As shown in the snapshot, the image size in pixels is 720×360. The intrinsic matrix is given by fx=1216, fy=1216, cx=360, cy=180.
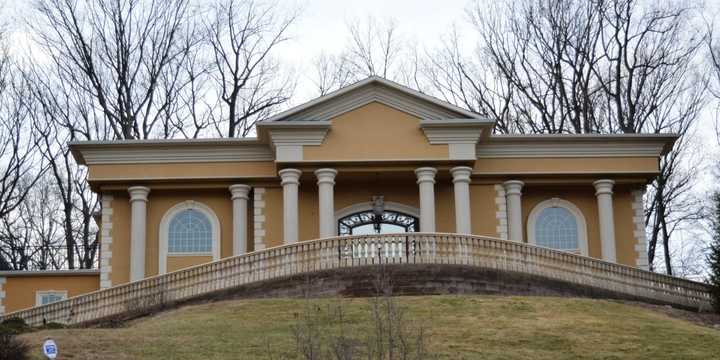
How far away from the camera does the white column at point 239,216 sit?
112 feet

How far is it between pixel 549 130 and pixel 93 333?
28.0 m

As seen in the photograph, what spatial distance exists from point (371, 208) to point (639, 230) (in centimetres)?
774

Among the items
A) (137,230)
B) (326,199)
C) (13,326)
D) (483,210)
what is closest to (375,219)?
(326,199)

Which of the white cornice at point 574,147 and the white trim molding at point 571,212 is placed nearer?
the white cornice at point 574,147

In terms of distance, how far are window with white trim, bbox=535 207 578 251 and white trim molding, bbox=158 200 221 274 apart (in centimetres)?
918

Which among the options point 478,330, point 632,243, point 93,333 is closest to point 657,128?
point 632,243

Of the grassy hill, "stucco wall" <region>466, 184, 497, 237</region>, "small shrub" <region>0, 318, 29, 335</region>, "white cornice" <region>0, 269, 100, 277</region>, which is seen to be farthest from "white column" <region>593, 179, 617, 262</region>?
"small shrub" <region>0, 318, 29, 335</region>

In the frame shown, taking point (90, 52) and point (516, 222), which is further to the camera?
point (90, 52)

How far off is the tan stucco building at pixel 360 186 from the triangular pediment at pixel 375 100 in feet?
0.13

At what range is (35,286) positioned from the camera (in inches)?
1364

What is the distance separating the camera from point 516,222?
34438 millimetres

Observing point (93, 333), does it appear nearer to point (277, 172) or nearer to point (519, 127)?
point (277, 172)

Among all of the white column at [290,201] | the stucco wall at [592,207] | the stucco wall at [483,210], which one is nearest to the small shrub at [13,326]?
the white column at [290,201]

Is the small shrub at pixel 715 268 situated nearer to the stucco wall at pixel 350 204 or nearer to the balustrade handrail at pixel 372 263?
the balustrade handrail at pixel 372 263
